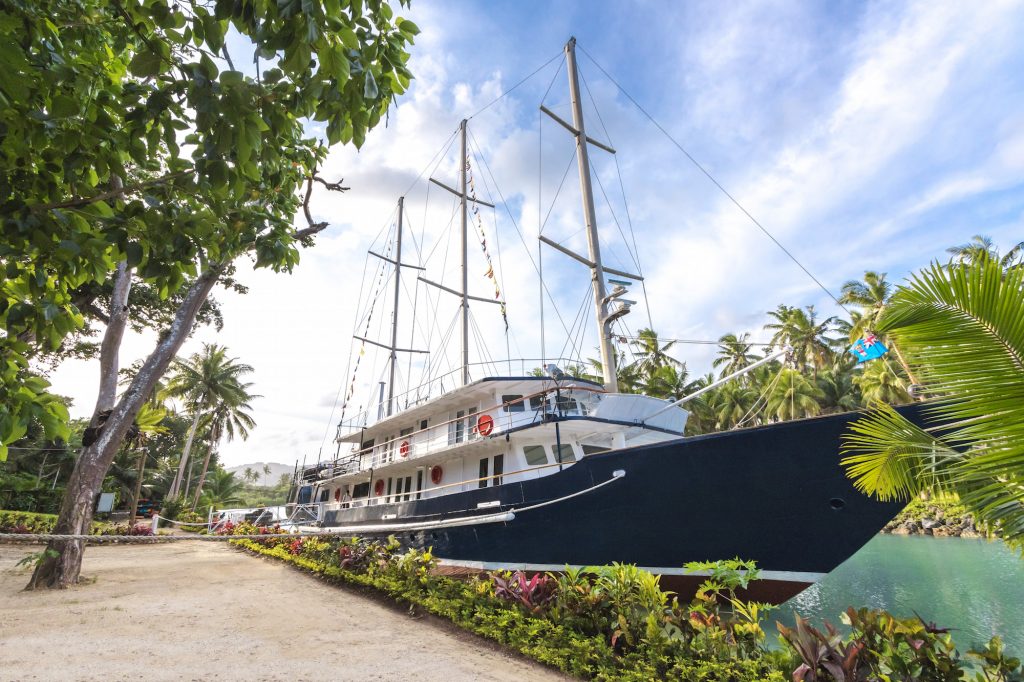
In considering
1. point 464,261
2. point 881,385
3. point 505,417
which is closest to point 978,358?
point 505,417

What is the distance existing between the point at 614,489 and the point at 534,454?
9.58 ft

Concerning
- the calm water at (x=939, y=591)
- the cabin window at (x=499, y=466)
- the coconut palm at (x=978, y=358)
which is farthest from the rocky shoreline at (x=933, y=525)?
the coconut palm at (x=978, y=358)

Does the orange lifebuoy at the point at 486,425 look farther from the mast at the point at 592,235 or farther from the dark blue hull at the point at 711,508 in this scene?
the mast at the point at 592,235

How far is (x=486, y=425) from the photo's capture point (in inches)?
443

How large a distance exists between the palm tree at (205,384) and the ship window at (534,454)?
3277cm

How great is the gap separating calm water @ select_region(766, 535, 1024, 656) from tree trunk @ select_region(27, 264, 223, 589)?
12.4m

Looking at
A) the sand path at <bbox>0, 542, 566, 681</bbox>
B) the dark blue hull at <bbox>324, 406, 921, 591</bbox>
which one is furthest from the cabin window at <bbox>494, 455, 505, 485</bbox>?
the sand path at <bbox>0, 542, 566, 681</bbox>

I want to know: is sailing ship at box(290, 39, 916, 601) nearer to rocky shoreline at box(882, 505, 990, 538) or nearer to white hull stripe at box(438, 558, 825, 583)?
white hull stripe at box(438, 558, 825, 583)

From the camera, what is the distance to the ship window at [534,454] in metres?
11.4

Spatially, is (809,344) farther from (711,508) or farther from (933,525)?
(711,508)

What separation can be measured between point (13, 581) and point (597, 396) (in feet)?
42.6

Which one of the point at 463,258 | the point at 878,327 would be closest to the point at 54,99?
the point at 878,327

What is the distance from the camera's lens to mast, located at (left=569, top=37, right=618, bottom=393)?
12.2 meters

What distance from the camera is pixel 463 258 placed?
21516 mm
